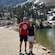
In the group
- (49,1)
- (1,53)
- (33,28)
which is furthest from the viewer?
(49,1)

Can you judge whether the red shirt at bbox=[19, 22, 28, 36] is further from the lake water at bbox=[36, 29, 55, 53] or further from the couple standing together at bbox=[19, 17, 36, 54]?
the lake water at bbox=[36, 29, 55, 53]

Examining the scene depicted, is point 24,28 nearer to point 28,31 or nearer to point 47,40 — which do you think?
point 28,31

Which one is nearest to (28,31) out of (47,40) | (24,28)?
(24,28)

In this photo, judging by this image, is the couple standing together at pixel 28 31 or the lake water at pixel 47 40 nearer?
the couple standing together at pixel 28 31

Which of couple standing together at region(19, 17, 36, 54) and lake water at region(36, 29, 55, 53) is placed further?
lake water at region(36, 29, 55, 53)

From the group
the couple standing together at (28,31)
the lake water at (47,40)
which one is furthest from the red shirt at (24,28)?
the lake water at (47,40)

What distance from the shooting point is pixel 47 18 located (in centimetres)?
9294

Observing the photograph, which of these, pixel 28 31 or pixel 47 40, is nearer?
pixel 28 31

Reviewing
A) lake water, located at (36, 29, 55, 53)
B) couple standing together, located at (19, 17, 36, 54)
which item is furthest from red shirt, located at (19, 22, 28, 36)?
lake water, located at (36, 29, 55, 53)

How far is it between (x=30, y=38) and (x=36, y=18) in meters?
72.7

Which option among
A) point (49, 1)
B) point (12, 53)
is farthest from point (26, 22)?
point (49, 1)

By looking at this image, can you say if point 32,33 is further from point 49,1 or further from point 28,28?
point 49,1

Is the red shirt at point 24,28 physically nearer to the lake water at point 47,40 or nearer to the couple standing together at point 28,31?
the couple standing together at point 28,31

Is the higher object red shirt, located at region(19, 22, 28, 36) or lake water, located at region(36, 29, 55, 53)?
red shirt, located at region(19, 22, 28, 36)
